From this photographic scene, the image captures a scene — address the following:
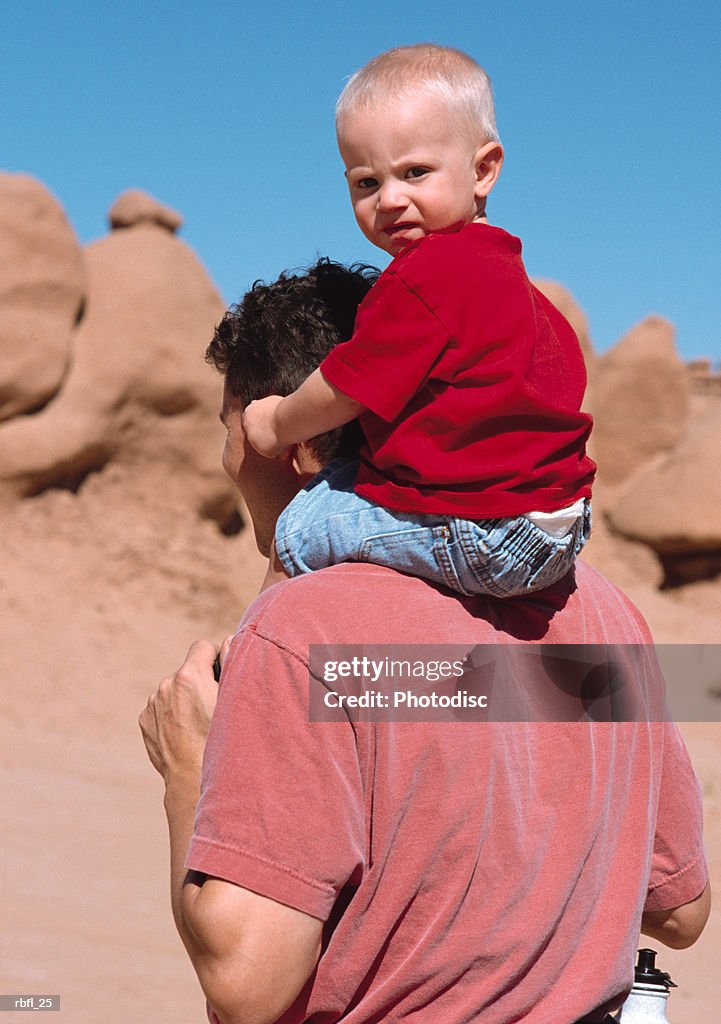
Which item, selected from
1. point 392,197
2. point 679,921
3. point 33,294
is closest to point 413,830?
point 679,921

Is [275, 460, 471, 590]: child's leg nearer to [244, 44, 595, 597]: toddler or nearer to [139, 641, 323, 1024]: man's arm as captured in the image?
[244, 44, 595, 597]: toddler

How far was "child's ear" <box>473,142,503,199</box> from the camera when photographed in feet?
6.73

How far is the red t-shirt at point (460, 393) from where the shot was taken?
1.66m

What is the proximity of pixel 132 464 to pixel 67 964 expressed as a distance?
20.9ft

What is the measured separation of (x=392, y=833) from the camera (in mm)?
1423

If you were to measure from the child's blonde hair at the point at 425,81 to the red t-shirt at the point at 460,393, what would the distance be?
339mm

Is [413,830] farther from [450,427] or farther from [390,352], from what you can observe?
[390,352]

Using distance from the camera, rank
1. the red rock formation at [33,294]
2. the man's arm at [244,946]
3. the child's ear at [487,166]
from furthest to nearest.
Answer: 1. the red rock formation at [33,294]
2. the child's ear at [487,166]
3. the man's arm at [244,946]

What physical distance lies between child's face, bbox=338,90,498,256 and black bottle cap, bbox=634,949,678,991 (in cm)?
117

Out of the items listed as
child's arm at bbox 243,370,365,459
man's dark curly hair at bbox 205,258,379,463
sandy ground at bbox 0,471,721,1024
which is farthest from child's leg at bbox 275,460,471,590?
sandy ground at bbox 0,471,721,1024

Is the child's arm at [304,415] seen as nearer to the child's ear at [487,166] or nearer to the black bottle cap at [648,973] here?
the child's ear at [487,166]

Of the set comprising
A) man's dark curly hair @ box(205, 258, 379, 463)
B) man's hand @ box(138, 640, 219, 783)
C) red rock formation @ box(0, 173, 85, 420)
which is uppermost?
red rock formation @ box(0, 173, 85, 420)

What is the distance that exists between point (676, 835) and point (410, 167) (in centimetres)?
113

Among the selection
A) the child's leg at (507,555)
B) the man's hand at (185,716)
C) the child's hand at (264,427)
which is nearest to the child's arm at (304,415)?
the child's hand at (264,427)
